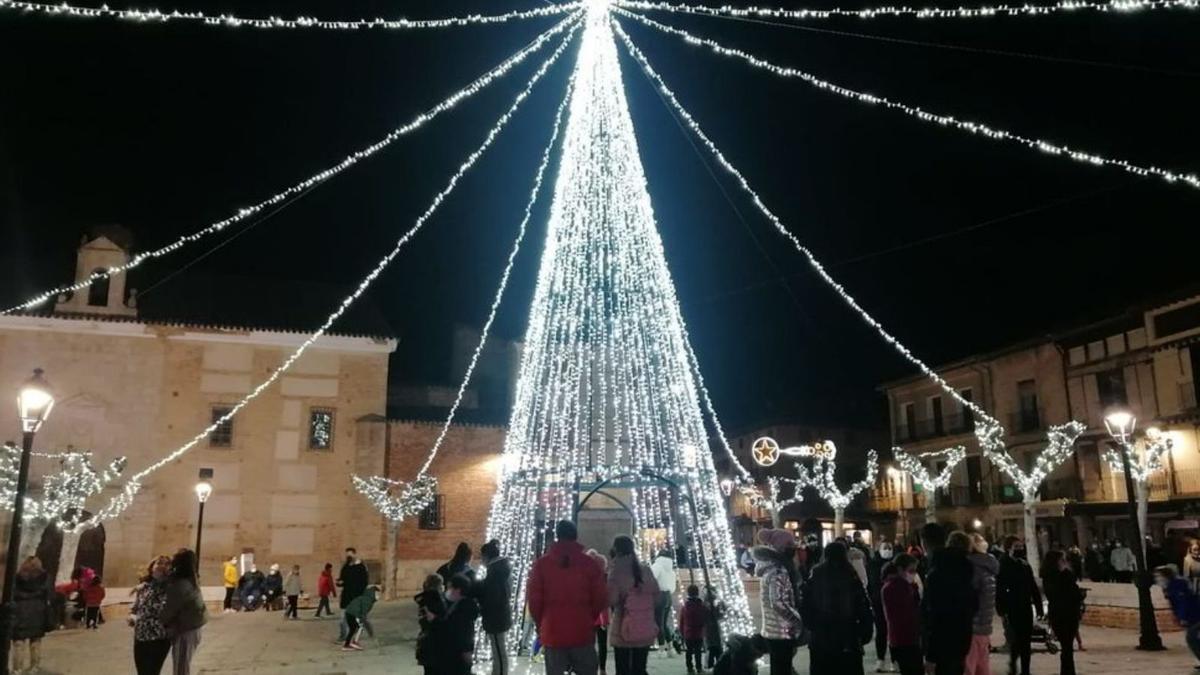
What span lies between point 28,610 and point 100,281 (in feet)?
67.8

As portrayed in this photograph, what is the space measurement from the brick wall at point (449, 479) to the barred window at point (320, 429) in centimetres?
201

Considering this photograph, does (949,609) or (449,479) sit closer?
(949,609)

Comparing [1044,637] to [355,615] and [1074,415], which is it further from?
[1074,415]

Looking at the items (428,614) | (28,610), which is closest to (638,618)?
(428,614)

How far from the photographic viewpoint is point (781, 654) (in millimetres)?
7270

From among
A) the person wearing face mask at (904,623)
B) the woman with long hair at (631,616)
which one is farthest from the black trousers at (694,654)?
the person wearing face mask at (904,623)

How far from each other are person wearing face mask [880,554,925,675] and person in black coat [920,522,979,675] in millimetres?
572

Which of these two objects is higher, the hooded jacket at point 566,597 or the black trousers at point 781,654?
the hooded jacket at point 566,597

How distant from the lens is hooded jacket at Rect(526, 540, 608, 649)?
253 inches

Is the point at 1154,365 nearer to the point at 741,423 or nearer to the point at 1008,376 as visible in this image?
the point at 1008,376

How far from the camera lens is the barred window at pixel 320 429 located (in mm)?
28500

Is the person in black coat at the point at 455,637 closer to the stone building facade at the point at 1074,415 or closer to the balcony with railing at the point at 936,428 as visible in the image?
the stone building facade at the point at 1074,415

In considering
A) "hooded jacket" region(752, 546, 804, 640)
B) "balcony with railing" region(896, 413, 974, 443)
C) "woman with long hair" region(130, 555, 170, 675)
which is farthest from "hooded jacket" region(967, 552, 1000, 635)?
"balcony with railing" region(896, 413, 974, 443)

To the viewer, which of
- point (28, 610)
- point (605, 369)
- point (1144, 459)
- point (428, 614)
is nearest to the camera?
point (428, 614)
